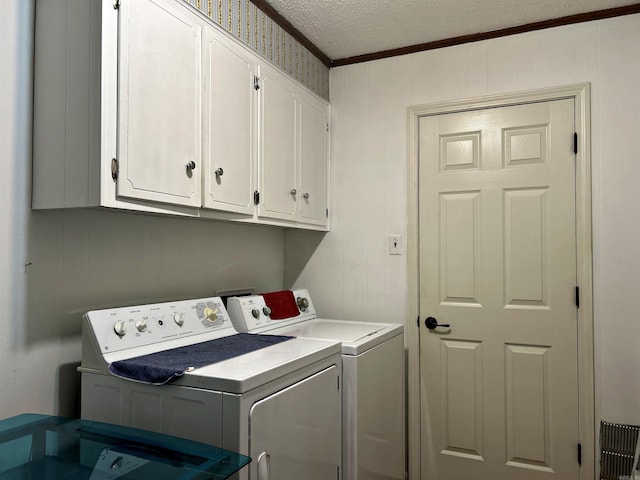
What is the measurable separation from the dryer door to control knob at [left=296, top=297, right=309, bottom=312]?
0.83 metres

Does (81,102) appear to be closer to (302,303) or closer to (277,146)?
(277,146)

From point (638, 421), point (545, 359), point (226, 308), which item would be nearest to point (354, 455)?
point (226, 308)

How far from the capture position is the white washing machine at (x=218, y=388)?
4.49 feet

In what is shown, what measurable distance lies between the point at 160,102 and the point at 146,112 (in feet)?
0.29

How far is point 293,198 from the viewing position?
2.52 m

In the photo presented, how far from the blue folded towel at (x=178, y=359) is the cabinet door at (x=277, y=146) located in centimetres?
65

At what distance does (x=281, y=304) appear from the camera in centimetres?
252

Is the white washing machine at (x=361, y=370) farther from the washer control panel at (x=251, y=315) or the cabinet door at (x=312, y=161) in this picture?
the cabinet door at (x=312, y=161)

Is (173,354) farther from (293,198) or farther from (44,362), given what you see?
(293,198)

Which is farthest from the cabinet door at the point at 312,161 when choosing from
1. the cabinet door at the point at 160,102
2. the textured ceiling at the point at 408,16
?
the cabinet door at the point at 160,102

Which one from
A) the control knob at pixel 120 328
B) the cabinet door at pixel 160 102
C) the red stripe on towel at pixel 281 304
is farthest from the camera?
the red stripe on towel at pixel 281 304

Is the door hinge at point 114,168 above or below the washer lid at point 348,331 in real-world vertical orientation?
above

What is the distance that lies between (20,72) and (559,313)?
250 centimetres

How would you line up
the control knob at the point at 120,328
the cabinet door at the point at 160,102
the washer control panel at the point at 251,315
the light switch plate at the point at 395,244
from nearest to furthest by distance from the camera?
the cabinet door at the point at 160,102 < the control knob at the point at 120,328 < the washer control panel at the point at 251,315 < the light switch plate at the point at 395,244
